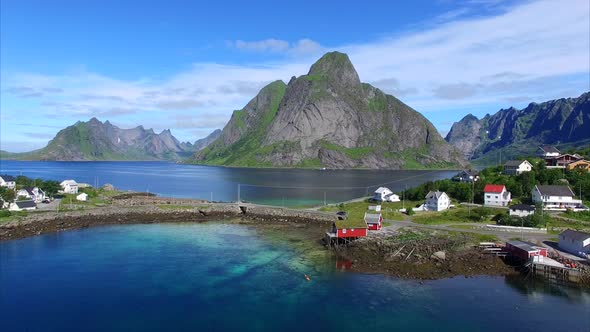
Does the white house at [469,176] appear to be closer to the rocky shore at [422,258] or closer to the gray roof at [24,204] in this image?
the rocky shore at [422,258]

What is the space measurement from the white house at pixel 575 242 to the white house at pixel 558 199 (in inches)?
822

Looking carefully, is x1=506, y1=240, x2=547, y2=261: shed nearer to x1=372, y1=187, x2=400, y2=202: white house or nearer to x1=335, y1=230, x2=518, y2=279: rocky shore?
x1=335, y1=230, x2=518, y2=279: rocky shore

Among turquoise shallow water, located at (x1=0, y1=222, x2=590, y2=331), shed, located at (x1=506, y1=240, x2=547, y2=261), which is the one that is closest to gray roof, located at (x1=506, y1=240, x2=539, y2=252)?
shed, located at (x1=506, y1=240, x2=547, y2=261)

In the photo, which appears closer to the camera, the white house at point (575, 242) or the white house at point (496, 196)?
the white house at point (575, 242)

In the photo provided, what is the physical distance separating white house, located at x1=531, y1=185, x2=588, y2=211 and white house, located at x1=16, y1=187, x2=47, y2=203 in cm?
9703

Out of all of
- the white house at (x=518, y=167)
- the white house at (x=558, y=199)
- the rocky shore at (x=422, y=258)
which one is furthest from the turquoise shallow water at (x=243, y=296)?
the white house at (x=518, y=167)

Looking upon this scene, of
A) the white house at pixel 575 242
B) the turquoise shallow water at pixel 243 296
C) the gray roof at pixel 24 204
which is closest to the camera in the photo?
the turquoise shallow water at pixel 243 296

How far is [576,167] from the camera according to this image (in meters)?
91.1

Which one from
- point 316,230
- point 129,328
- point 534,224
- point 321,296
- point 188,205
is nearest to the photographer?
point 129,328

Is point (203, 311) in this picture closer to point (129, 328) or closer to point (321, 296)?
point (129, 328)

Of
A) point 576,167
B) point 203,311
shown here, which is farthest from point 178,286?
point 576,167

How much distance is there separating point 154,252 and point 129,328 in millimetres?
22144

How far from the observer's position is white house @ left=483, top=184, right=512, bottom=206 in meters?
74.4

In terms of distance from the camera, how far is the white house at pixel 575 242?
4581 centimetres
